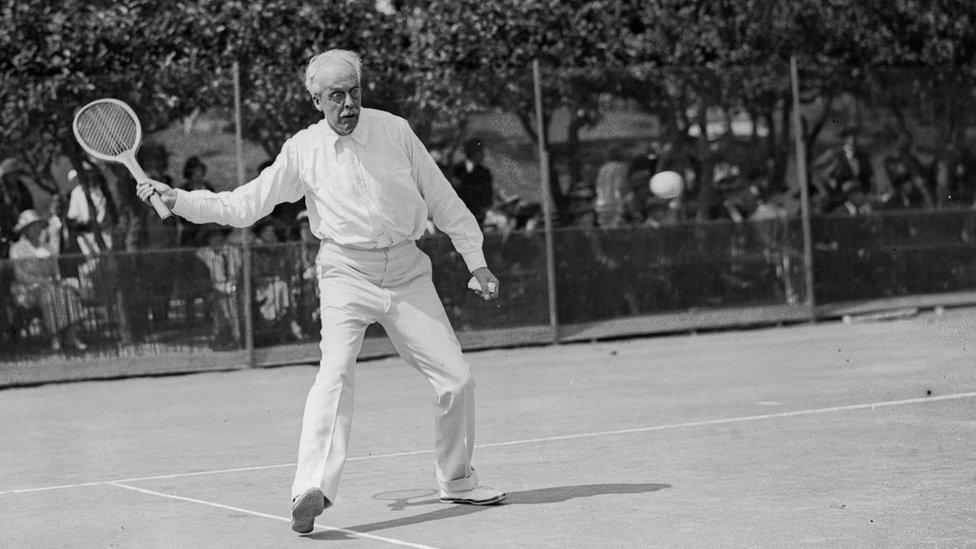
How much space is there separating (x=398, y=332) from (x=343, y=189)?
2.17 ft

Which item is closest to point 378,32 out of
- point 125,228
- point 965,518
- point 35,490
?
point 125,228

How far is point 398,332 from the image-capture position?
7.49 metres

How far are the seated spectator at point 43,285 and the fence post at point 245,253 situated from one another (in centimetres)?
137

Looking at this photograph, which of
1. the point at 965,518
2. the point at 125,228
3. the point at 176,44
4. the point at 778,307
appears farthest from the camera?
the point at 778,307

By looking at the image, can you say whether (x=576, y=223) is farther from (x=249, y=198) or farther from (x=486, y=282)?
(x=249, y=198)

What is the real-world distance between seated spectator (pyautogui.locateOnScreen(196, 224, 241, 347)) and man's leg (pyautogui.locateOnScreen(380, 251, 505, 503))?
7.39 meters

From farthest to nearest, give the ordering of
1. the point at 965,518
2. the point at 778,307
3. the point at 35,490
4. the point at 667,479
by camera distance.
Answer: the point at 778,307 < the point at 35,490 < the point at 667,479 < the point at 965,518

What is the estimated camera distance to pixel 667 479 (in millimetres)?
7941

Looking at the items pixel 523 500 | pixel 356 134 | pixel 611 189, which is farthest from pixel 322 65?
pixel 611 189

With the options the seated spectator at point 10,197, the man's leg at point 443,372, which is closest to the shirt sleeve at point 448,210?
the man's leg at point 443,372

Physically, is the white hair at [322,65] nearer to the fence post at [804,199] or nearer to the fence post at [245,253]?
the fence post at [245,253]

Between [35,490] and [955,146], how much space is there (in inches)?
462

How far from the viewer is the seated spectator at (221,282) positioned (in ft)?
48.4

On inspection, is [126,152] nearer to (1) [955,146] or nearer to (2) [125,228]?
(2) [125,228]
